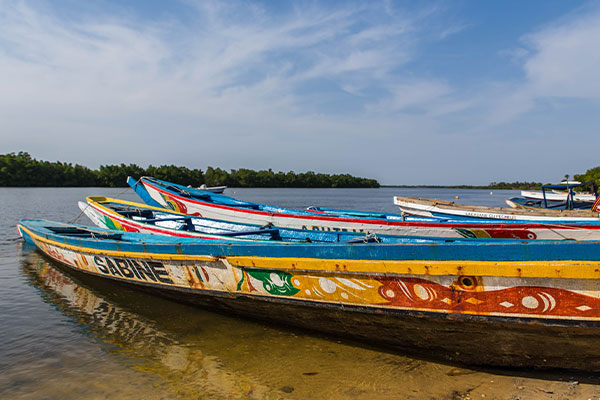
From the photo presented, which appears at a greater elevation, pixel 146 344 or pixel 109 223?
pixel 109 223

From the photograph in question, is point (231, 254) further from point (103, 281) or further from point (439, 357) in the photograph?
point (103, 281)

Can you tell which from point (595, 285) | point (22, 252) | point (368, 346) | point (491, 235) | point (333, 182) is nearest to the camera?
point (595, 285)

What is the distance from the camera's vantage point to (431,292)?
12.3ft

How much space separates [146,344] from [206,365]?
3.96 feet

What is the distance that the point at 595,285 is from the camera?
318cm

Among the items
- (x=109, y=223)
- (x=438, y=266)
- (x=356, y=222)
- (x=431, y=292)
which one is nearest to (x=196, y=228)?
(x=109, y=223)

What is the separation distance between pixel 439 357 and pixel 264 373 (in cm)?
209

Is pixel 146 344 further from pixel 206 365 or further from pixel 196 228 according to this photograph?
pixel 196 228

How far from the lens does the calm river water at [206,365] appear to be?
12.3ft

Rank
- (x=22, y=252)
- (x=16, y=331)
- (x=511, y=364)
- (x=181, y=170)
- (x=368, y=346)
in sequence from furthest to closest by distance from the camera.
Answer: (x=181, y=170) → (x=22, y=252) → (x=16, y=331) → (x=368, y=346) → (x=511, y=364)

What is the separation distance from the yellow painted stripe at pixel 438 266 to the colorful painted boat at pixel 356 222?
2.70 metres

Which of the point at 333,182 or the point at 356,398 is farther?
the point at 333,182

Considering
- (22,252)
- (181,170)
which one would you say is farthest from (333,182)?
(22,252)

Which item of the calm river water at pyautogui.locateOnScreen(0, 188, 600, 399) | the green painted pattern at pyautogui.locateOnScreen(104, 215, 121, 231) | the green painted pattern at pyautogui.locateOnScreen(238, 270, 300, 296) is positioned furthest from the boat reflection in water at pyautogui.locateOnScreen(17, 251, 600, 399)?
the green painted pattern at pyautogui.locateOnScreen(104, 215, 121, 231)
